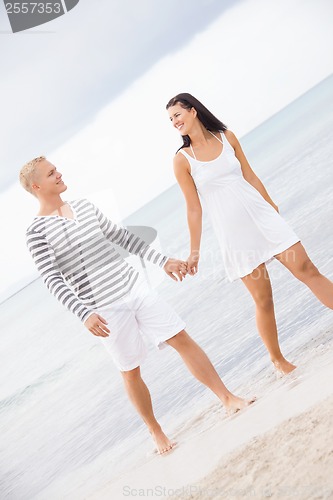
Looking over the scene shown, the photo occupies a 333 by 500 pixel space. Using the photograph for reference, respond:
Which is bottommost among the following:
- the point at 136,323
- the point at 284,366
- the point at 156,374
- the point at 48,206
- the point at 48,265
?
the point at 156,374

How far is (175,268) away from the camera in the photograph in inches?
101

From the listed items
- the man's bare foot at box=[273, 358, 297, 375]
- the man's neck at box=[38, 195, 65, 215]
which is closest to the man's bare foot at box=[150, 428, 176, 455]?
the man's bare foot at box=[273, 358, 297, 375]

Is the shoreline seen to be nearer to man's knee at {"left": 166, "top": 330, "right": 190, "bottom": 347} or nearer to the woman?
man's knee at {"left": 166, "top": 330, "right": 190, "bottom": 347}

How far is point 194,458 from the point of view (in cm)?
237

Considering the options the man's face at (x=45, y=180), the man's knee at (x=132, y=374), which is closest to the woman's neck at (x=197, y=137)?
the man's face at (x=45, y=180)

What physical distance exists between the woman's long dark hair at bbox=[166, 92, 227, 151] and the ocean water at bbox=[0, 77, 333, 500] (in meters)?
0.97

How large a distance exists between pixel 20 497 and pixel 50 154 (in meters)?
12.2

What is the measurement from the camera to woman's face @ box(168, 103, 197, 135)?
2619 mm

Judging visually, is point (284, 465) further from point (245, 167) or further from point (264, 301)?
point (245, 167)

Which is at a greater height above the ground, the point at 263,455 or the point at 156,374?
the point at 263,455

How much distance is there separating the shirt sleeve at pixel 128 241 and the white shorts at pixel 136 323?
10 centimetres

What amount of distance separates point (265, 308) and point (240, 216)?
37 cm

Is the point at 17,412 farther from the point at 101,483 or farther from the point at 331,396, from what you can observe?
the point at 331,396

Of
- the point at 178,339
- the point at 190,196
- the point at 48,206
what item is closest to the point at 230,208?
the point at 190,196
